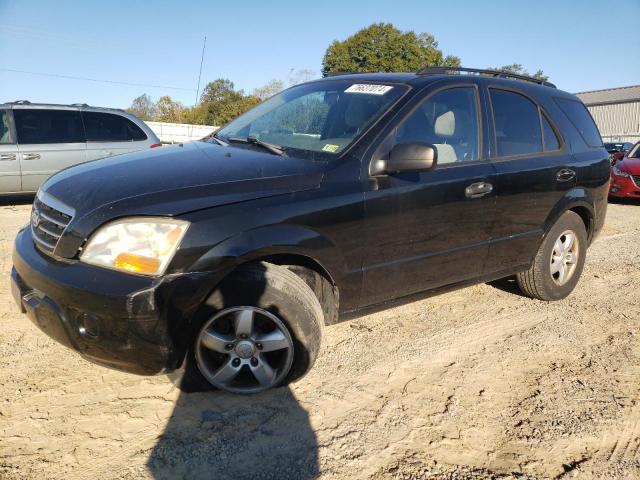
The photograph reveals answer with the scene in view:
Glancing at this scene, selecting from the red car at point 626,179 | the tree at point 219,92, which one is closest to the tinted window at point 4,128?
the red car at point 626,179

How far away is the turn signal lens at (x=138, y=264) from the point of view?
2.21 meters

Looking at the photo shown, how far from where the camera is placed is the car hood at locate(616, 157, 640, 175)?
10.4 metres

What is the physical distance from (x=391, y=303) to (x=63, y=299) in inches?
71.4

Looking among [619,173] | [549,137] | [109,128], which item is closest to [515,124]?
[549,137]

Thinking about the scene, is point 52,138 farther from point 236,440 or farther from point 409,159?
point 236,440

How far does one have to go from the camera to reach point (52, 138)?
787 centimetres

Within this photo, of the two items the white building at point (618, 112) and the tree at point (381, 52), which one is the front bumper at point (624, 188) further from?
the white building at point (618, 112)

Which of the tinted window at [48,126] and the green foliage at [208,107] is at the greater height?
the green foliage at [208,107]

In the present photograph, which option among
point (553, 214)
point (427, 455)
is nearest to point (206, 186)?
point (427, 455)

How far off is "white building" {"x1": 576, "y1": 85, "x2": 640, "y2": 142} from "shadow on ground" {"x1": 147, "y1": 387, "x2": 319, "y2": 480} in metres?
53.3

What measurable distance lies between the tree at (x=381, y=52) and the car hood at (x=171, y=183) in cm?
4615

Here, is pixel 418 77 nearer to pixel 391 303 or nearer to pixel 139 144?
pixel 391 303

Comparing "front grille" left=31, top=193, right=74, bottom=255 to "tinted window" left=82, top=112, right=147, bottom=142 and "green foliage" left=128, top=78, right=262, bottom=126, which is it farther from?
"green foliage" left=128, top=78, right=262, bottom=126

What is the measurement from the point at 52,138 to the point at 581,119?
7472mm
